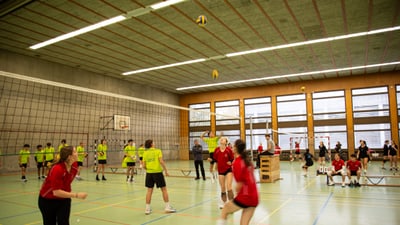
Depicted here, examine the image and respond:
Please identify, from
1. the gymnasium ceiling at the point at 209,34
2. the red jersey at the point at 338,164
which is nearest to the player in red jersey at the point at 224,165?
the red jersey at the point at 338,164

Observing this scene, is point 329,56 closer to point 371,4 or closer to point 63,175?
point 371,4

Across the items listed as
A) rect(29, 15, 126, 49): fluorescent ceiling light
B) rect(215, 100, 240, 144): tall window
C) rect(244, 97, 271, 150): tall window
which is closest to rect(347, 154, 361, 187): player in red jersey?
rect(29, 15, 126, 49): fluorescent ceiling light

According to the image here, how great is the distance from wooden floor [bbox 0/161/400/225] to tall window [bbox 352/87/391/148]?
14057 millimetres

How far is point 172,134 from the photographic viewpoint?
26.5m

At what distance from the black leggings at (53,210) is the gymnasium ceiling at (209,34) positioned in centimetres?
815

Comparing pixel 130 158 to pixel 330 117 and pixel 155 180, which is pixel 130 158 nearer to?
pixel 155 180

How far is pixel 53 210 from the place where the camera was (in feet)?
11.4

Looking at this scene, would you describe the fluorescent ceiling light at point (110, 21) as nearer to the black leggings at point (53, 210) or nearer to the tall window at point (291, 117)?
the black leggings at point (53, 210)

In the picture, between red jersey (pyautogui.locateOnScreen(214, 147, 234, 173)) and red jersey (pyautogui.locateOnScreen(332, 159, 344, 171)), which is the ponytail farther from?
red jersey (pyautogui.locateOnScreen(332, 159, 344, 171))

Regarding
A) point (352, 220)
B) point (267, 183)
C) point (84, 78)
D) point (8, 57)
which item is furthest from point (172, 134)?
point (352, 220)

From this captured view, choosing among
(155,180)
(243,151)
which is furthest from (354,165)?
(243,151)

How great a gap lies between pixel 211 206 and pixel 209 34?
27.8ft

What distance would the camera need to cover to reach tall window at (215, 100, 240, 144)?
2619cm

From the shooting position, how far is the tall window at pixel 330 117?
22.6 metres
